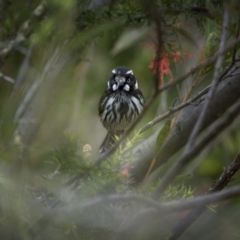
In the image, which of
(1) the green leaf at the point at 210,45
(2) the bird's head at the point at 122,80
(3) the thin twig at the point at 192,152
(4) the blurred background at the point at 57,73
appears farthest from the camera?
(2) the bird's head at the point at 122,80

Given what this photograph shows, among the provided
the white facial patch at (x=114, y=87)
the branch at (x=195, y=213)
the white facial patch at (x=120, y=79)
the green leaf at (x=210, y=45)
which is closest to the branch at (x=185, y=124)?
the green leaf at (x=210, y=45)

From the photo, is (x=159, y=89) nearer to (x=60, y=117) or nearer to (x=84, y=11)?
(x=84, y=11)

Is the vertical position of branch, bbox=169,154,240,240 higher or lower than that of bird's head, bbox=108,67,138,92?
lower

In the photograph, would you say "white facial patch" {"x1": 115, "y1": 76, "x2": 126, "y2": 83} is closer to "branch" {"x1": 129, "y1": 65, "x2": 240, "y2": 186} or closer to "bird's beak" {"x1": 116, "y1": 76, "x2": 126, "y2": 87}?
"bird's beak" {"x1": 116, "y1": 76, "x2": 126, "y2": 87}

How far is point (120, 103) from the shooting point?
2.96 meters

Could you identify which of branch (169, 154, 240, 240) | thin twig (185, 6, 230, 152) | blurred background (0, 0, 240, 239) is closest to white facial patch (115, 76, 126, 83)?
blurred background (0, 0, 240, 239)

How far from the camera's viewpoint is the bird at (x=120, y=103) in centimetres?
285

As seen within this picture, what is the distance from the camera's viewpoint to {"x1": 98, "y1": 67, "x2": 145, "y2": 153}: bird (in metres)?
2.85

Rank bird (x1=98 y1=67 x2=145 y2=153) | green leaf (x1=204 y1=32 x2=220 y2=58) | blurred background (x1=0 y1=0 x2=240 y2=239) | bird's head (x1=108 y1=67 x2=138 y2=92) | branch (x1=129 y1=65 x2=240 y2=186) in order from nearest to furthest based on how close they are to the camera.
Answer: blurred background (x1=0 y1=0 x2=240 y2=239) → green leaf (x1=204 y1=32 x2=220 y2=58) → branch (x1=129 y1=65 x2=240 y2=186) → bird's head (x1=108 y1=67 x2=138 y2=92) → bird (x1=98 y1=67 x2=145 y2=153)

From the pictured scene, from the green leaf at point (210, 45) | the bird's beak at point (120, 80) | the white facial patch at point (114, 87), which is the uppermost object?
the green leaf at point (210, 45)

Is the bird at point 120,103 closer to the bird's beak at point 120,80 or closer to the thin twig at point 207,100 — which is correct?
the bird's beak at point 120,80

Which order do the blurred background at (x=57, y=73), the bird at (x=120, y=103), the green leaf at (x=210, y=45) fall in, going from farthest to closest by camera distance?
the bird at (x=120, y=103) < the green leaf at (x=210, y=45) < the blurred background at (x=57, y=73)

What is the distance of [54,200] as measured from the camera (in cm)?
100

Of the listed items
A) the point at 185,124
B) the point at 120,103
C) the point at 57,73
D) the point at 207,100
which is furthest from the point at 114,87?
the point at 207,100
